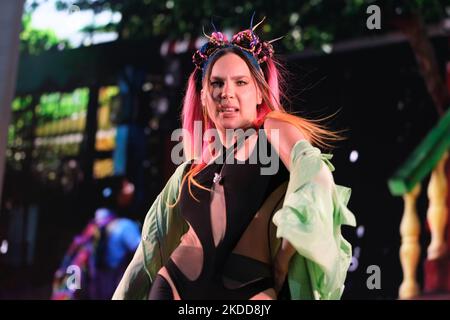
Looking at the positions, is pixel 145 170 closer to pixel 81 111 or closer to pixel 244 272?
pixel 81 111

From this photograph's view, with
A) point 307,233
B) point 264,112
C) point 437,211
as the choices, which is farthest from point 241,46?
point 437,211

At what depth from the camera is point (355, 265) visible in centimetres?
358

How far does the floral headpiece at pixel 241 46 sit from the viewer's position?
3.55 meters

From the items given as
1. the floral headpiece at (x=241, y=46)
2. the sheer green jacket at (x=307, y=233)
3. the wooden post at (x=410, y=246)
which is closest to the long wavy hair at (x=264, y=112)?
the floral headpiece at (x=241, y=46)

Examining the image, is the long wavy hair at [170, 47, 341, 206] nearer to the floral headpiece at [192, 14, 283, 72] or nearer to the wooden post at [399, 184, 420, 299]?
the floral headpiece at [192, 14, 283, 72]

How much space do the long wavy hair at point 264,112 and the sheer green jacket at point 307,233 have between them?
0.14 m

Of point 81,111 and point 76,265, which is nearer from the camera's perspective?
point 76,265

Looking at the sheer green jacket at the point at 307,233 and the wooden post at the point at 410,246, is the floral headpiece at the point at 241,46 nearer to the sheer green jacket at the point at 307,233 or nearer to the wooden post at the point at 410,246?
the sheer green jacket at the point at 307,233

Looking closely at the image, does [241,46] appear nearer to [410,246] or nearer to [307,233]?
[307,233]

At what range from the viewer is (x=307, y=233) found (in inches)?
123

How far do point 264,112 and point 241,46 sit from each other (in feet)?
1.13

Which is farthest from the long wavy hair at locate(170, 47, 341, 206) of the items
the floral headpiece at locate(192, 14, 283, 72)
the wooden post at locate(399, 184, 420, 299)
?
the wooden post at locate(399, 184, 420, 299)

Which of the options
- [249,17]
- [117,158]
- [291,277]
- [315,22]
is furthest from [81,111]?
[291,277]
